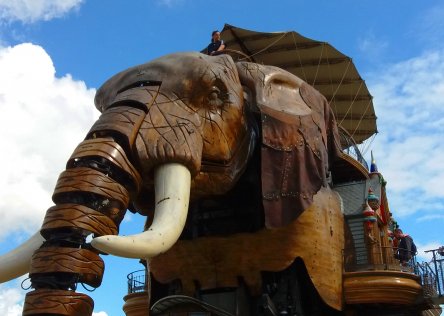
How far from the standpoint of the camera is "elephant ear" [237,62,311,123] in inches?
305

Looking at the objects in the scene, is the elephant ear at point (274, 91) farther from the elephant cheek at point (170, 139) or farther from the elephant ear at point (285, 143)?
the elephant cheek at point (170, 139)

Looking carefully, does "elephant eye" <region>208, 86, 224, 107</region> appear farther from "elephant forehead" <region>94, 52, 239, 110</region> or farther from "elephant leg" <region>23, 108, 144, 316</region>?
"elephant leg" <region>23, 108, 144, 316</region>

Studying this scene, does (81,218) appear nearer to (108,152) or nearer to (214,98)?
(108,152)

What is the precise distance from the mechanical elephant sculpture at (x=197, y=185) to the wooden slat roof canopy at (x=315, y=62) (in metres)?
6.47

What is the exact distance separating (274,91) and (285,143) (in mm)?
847

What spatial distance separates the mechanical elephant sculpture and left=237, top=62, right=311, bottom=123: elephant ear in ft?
0.05

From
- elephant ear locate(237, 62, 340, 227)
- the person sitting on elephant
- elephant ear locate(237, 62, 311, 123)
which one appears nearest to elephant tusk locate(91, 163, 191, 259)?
elephant ear locate(237, 62, 340, 227)

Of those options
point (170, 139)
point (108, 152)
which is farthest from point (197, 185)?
point (108, 152)

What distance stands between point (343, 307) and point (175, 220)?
3.65 meters

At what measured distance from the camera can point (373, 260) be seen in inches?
370

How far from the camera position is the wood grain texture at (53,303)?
4.95 meters

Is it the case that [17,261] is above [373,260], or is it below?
below

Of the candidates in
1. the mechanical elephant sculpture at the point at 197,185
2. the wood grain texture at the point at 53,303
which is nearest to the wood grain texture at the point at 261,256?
the mechanical elephant sculpture at the point at 197,185

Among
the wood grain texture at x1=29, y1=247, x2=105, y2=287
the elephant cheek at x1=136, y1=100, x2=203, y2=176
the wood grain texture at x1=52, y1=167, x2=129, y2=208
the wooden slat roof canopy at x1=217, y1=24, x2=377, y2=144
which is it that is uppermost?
the wooden slat roof canopy at x1=217, y1=24, x2=377, y2=144
